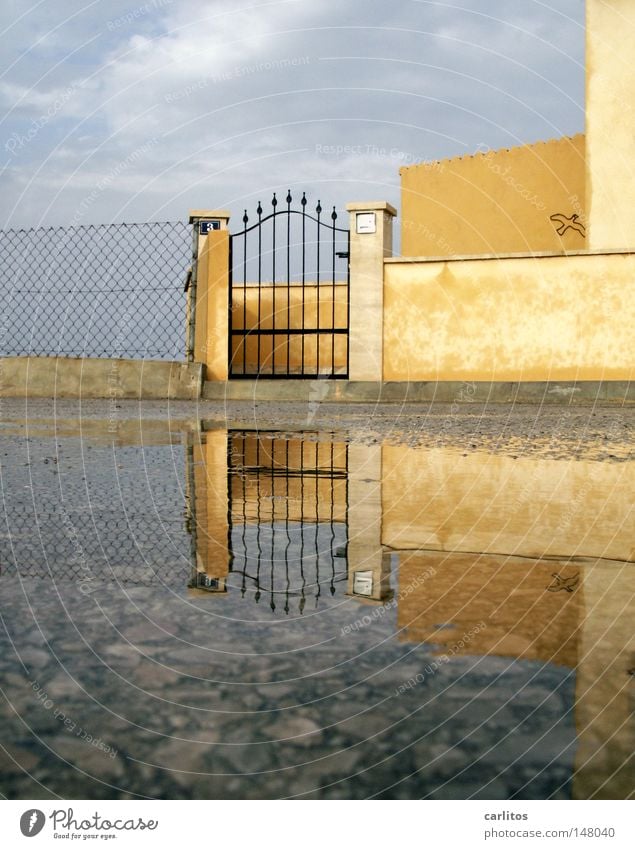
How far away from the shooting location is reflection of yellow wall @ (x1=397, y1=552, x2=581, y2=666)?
6.34ft

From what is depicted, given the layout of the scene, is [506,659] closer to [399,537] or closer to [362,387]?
[399,537]

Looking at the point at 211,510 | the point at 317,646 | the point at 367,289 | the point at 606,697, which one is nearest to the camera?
the point at 606,697

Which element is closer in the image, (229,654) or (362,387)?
(229,654)

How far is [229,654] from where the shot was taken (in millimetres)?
1862

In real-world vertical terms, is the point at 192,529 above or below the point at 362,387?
below

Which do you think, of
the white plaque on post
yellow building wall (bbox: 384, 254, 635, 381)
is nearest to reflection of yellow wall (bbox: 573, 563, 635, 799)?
yellow building wall (bbox: 384, 254, 635, 381)

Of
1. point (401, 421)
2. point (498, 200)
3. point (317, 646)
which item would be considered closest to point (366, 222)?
point (401, 421)

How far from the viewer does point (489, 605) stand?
2.25 m

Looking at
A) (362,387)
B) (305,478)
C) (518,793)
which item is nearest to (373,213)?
(362,387)

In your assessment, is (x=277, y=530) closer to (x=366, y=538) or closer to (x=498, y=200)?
(x=366, y=538)

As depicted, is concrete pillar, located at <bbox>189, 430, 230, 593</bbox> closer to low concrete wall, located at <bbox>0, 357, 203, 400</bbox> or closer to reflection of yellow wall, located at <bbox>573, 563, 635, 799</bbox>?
reflection of yellow wall, located at <bbox>573, 563, 635, 799</bbox>

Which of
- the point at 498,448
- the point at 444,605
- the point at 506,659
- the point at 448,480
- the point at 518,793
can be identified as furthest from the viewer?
the point at 498,448

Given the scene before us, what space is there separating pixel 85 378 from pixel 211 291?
2.69 metres

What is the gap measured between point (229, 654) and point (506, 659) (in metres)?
0.56
